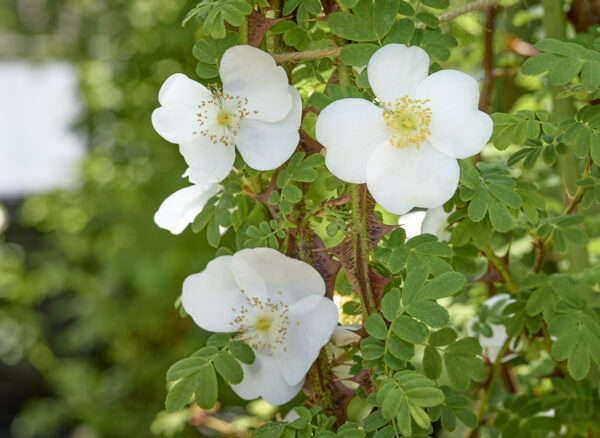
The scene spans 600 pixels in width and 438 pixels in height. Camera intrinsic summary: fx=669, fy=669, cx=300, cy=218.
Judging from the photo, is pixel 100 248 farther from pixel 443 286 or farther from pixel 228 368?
pixel 443 286

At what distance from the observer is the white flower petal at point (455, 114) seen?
571 millimetres

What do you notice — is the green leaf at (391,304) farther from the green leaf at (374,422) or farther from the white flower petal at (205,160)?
the white flower petal at (205,160)

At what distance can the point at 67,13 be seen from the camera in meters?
2.81

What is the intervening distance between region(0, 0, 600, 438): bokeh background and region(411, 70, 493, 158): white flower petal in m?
1.26

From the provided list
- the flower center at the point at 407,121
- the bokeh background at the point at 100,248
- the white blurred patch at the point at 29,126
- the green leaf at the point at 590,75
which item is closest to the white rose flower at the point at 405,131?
the flower center at the point at 407,121

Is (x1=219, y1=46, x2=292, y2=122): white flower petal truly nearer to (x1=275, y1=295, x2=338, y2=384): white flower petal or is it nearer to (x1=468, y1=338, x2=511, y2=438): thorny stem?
(x1=275, y1=295, x2=338, y2=384): white flower petal

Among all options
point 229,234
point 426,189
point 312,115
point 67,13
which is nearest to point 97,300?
point 229,234

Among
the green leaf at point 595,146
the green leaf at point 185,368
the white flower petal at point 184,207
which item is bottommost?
the green leaf at point 185,368

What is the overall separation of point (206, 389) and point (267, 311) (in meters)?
0.10

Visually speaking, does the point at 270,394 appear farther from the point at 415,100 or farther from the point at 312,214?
the point at 415,100

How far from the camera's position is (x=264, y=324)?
66cm

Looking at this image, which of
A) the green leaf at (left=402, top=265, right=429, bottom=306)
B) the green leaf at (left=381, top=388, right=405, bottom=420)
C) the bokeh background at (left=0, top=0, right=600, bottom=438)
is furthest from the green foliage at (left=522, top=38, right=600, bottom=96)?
the bokeh background at (left=0, top=0, right=600, bottom=438)

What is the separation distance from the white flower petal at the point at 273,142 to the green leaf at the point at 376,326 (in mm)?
165

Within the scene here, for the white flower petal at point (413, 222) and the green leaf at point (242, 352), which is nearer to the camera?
the green leaf at point (242, 352)
